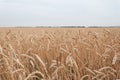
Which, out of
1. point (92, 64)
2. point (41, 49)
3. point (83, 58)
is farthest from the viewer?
point (41, 49)

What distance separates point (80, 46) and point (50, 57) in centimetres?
34

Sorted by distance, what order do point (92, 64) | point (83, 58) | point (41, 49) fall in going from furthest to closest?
1. point (41, 49)
2. point (83, 58)
3. point (92, 64)

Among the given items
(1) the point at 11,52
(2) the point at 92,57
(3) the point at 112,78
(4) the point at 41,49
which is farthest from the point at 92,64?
(1) the point at 11,52

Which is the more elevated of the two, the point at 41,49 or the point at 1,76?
the point at 41,49

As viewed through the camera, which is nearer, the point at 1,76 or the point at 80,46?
the point at 1,76

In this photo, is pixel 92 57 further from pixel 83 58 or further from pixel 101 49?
pixel 101 49

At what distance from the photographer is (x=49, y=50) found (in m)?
2.07

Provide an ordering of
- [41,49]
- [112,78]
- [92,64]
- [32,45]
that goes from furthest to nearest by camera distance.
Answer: [32,45] < [41,49] < [92,64] < [112,78]

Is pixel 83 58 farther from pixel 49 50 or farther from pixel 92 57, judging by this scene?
pixel 49 50

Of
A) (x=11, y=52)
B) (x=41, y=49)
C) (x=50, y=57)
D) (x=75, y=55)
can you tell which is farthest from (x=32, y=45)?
(x=11, y=52)

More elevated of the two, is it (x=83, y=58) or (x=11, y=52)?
(x=11, y=52)

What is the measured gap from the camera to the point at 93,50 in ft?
6.25

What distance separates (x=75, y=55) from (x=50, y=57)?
23cm

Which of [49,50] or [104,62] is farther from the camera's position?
[49,50]
